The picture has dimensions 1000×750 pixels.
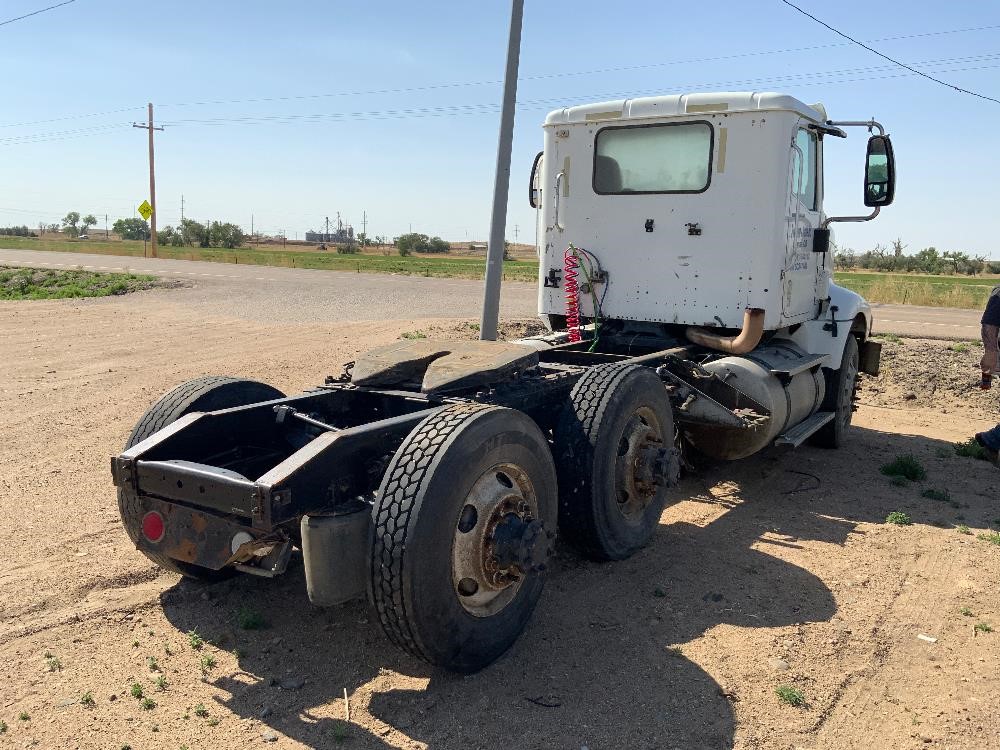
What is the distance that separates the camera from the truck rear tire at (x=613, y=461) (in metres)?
4.51

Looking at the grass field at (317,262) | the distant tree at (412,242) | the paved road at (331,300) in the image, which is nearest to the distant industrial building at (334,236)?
the distant tree at (412,242)

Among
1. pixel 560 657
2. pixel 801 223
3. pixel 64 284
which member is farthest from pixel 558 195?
pixel 64 284

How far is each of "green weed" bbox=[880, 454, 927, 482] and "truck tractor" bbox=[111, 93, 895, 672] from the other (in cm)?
65

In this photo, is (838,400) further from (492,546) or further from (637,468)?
(492,546)

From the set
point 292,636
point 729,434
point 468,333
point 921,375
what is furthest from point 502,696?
point 468,333

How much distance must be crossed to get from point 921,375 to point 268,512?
1008 cm

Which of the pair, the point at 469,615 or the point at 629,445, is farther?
the point at 629,445

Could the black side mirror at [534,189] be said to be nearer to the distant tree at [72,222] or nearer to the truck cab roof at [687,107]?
the truck cab roof at [687,107]

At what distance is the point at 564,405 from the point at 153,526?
2.18m

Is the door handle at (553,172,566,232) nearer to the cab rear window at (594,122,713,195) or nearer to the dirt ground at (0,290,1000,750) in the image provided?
the cab rear window at (594,122,713,195)

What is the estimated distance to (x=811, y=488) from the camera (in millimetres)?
6750

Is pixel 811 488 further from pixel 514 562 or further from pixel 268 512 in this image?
pixel 268 512

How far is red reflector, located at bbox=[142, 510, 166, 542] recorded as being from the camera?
3.62m

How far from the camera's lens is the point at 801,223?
686 cm
